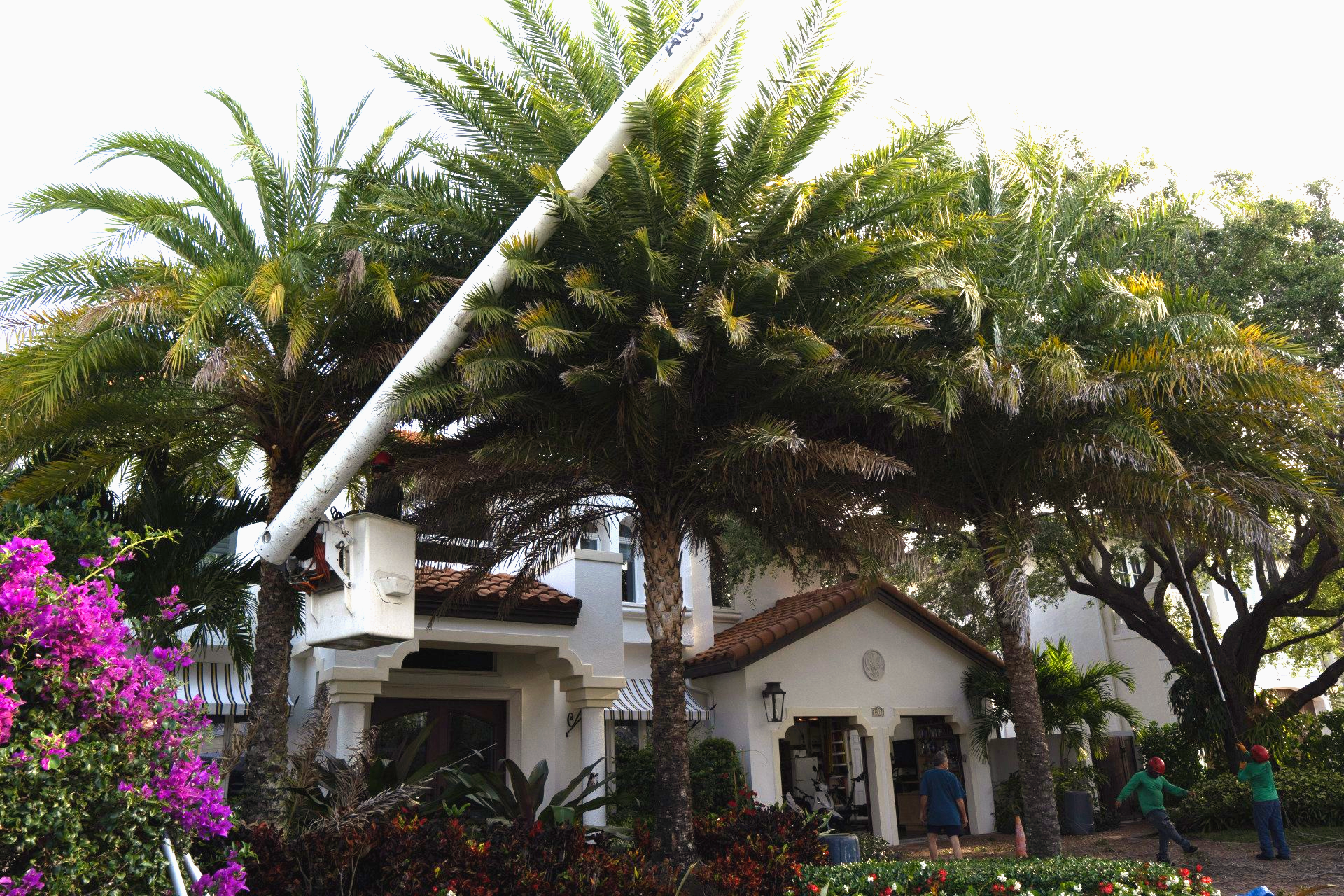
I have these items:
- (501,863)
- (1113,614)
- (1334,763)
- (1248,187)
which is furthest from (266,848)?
(1113,614)

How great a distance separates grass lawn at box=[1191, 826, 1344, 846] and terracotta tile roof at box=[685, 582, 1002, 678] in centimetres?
494

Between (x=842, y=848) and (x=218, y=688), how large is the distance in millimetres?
8308

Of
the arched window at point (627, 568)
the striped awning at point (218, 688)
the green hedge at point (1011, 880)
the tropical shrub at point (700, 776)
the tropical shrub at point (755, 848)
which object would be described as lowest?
the green hedge at point (1011, 880)

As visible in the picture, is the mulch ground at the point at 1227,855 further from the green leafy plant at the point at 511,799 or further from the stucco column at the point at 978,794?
the green leafy plant at the point at 511,799

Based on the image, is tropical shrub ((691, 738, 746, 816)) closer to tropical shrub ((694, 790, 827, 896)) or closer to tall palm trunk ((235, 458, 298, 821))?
tropical shrub ((694, 790, 827, 896))

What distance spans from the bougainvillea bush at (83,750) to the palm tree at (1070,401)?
7168mm

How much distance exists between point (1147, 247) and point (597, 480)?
7985 mm

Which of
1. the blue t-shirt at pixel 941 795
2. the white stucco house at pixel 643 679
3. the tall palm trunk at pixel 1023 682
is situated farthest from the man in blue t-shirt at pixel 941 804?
the white stucco house at pixel 643 679

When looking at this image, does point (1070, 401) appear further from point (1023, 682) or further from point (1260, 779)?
point (1260, 779)

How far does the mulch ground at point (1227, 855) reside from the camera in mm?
12133

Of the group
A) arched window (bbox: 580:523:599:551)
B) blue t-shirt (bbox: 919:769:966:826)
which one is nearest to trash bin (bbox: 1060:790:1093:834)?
blue t-shirt (bbox: 919:769:966:826)

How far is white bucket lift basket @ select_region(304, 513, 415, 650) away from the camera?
7.50 m

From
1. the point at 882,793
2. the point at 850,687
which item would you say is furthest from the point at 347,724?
the point at 882,793

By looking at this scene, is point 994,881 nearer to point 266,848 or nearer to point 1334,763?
point 266,848
